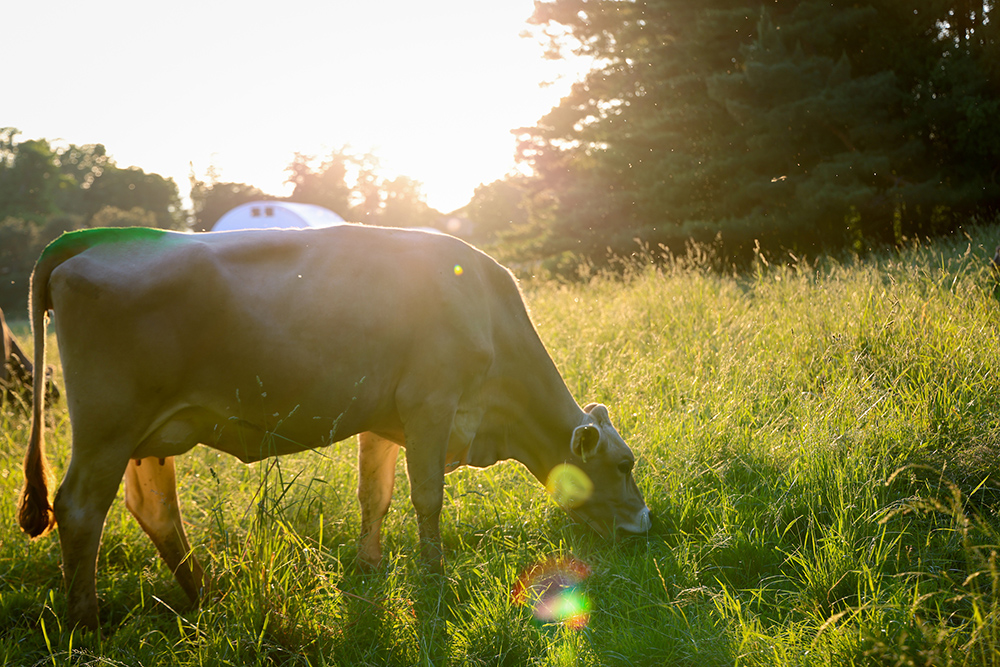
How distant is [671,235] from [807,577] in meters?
12.6

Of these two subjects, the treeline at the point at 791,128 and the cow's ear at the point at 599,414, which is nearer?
the cow's ear at the point at 599,414

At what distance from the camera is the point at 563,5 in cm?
1834

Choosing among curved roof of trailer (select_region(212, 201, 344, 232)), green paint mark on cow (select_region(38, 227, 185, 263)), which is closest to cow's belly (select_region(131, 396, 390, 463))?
green paint mark on cow (select_region(38, 227, 185, 263))

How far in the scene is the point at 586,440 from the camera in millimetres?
3574

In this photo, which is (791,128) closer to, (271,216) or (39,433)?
(39,433)

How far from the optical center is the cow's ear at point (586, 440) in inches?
137

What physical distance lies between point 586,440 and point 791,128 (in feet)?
39.4

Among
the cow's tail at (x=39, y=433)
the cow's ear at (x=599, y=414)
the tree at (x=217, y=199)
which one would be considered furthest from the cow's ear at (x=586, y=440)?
the tree at (x=217, y=199)

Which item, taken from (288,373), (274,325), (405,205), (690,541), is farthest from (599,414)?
(405,205)

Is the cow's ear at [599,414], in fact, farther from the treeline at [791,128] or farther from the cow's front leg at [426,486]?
the treeline at [791,128]

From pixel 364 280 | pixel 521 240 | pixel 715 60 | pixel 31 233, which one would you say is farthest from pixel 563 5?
pixel 31 233

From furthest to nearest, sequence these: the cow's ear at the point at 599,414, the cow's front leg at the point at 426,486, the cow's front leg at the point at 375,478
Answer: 1. the cow's ear at the point at 599,414
2. the cow's front leg at the point at 375,478
3. the cow's front leg at the point at 426,486

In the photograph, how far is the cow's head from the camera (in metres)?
3.58

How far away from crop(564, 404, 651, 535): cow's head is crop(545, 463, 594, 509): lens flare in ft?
0.04
